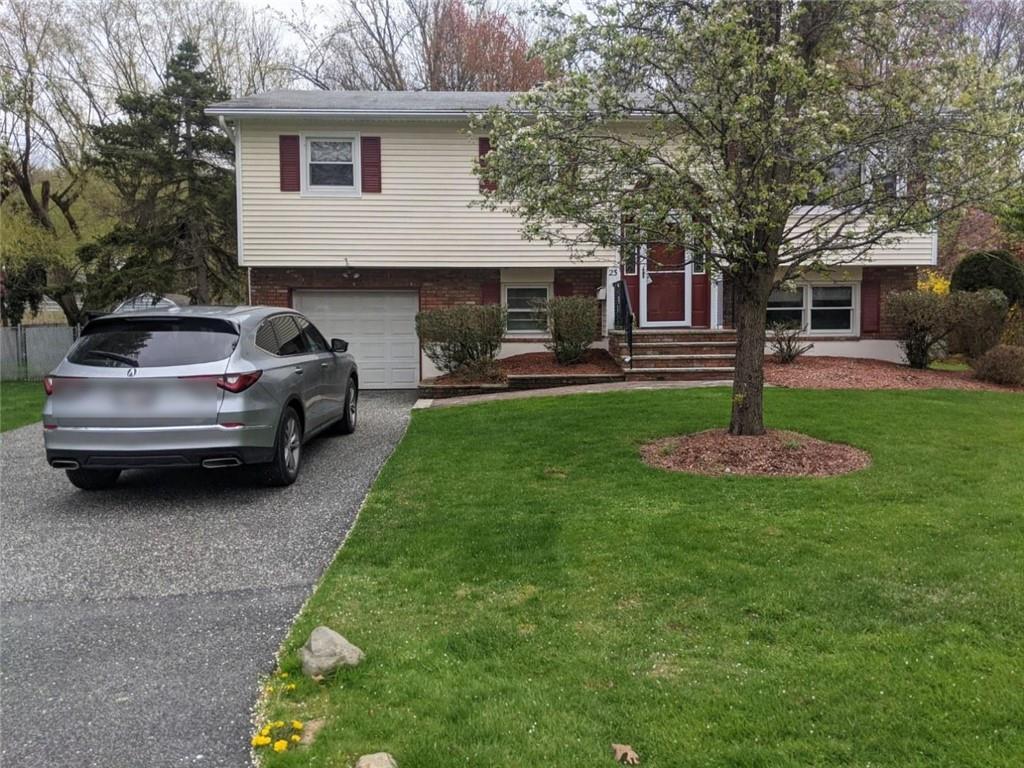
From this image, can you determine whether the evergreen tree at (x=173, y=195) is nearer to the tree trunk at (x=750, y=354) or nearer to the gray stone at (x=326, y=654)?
the tree trunk at (x=750, y=354)

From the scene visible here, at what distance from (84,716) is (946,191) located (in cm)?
694

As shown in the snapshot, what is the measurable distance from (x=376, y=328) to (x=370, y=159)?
10.7ft

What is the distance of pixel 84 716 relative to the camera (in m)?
3.12

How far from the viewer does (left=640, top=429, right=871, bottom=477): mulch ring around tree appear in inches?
255

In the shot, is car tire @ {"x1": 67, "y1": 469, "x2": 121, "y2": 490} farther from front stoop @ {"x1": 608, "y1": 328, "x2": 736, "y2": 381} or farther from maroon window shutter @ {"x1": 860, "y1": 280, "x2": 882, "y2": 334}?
maroon window shutter @ {"x1": 860, "y1": 280, "x2": 882, "y2": 334}

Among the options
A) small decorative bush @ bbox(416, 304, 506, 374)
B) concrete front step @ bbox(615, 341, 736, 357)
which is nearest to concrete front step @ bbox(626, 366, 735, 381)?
concrete front step @ bbox(615, 341, 736, 357)

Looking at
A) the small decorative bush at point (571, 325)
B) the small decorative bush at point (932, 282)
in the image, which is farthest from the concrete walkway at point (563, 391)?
the small decorative bush at point (932, 282)

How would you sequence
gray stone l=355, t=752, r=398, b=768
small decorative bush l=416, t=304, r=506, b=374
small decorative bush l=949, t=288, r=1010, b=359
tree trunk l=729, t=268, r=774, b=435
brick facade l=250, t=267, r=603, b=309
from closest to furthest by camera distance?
gray stone l=355, t=752, r=398, b=768 < tree trunk l=729, t=268, r=774, b=435 < small decorative bush l=949, t=288, r=1010, b=359 < small decorative bush l=416, t=304, r=506, b=374 < brick facade l=250, t=267, r=603, b=309

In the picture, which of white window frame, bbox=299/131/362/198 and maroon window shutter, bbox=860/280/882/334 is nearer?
white window frame, bbox=299/131/362/198

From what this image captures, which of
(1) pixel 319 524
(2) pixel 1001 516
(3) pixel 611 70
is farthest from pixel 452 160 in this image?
(2) pixel 1001 516

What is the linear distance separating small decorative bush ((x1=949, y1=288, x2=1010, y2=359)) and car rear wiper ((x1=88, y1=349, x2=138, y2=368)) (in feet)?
41.0

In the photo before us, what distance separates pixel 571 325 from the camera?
13.3 metres

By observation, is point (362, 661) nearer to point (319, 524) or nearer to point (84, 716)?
point (84, 716)

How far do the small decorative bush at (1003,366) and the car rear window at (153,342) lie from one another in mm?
11230
